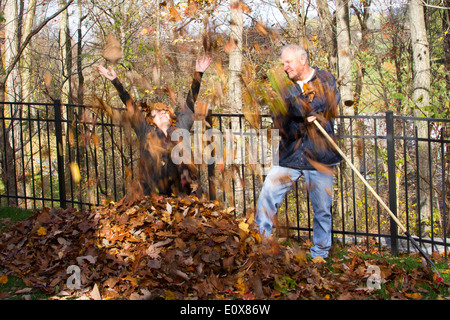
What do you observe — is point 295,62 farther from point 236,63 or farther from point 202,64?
point 236,63

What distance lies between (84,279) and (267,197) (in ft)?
5.84

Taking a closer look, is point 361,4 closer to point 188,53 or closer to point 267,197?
point 188,53

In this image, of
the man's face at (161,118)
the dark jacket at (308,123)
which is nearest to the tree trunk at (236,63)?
the man's face at (161,118)

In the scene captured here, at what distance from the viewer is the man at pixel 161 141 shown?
4.87m

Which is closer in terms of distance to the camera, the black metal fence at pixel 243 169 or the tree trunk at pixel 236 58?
the black metal fence at pixel 243 169

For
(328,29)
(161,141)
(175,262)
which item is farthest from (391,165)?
(328,29)

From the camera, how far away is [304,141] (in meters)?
4.41

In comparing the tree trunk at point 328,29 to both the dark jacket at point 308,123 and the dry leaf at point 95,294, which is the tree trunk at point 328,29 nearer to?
the dark jacket at point 308,123

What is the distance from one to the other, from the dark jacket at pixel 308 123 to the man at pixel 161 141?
1.01m

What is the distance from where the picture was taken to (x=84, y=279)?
12.9 ft

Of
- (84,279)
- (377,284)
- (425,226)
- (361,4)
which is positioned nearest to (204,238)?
(84,279)

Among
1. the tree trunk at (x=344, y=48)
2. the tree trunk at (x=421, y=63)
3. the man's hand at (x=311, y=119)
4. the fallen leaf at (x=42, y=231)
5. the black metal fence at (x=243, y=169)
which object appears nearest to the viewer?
the man's hand at (x=311, y=119)

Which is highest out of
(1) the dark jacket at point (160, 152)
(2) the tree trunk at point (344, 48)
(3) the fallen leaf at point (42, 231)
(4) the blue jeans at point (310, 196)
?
(2) the tree trunk at point (344, 48)

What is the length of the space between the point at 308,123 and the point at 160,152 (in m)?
1.53
